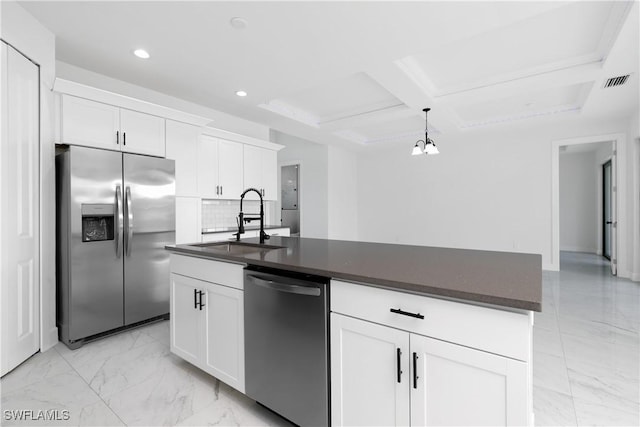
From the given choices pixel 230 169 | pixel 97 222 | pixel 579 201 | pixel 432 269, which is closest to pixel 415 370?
pixel 432 269

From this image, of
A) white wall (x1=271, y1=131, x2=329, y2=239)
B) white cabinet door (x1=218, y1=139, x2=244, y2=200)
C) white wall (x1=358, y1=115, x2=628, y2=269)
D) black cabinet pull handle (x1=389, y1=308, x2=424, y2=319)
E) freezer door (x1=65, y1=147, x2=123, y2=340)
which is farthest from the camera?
white wall (x1=271, y1=131, x2=329, y2=239)

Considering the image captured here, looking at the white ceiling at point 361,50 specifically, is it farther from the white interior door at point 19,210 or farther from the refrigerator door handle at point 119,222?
the refrigerator door handle at point 119,222

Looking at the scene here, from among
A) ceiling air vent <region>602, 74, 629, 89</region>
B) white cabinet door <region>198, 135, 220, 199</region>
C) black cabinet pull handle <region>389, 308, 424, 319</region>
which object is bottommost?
black cabinet pull handle <region>389, 308, 424, 319</region>

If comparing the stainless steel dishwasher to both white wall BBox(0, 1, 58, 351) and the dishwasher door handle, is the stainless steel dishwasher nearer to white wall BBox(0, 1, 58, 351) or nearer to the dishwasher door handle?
the dishwasher door handle

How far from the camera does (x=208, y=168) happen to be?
390 cm

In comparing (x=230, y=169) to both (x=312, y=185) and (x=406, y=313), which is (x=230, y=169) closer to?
(x=312, y=185)

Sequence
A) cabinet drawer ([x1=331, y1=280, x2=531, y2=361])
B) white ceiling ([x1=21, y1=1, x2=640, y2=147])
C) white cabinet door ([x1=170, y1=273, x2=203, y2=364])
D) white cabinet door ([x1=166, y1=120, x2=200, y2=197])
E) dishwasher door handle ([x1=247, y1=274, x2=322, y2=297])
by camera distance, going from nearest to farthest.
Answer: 1. cabinet drawer ([x1=331, y1=280, x2=531, y2=361])
2. dishwasher door handle ([x1=247, y1=274, x2=322, y2=297])
3. white cabinet door ([x1=170, y1=273, x2=203, y2=364])
4. white ceiling ([x1=21, y1=1, x2=640, y2=147])
5. white cabinet door ([x1=166, y1=120, x2=200, y2=197])

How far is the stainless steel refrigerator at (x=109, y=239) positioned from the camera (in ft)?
8.14

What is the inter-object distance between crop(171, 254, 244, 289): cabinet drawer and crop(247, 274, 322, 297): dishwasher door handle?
7.2 inches

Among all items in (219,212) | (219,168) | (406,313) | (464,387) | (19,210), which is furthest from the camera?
(219,212)

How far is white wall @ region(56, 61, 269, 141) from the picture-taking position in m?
2.99

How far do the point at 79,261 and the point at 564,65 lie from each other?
5.14 meters

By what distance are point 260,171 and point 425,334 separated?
405 centimetres

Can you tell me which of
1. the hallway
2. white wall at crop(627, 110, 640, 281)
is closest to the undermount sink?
the hallway
